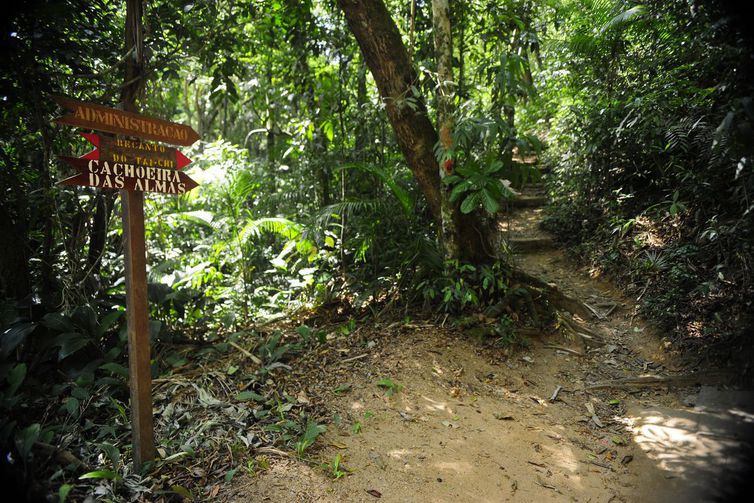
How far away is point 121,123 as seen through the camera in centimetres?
275

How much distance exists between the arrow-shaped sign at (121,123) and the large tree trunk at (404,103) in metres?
2.51

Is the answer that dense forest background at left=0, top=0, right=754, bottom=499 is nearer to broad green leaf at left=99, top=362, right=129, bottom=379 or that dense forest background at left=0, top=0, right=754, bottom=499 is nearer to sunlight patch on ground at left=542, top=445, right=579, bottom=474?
broad green leaf at left=99, top=362, right=129, bottom=379

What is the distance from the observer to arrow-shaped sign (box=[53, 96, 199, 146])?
8.25 feet

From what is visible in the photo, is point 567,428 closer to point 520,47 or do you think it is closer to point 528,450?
point 528,450

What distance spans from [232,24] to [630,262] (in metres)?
6.05

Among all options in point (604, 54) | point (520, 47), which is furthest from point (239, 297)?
point (604, 54)

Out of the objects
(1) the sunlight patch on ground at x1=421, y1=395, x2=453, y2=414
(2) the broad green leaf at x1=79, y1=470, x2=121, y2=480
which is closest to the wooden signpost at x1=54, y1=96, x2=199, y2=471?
(2) the broad green leaf at x1=79, y1=470, x2=121, y2=480

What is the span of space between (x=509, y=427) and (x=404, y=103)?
3.52m

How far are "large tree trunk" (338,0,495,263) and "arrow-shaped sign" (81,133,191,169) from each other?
103 inches

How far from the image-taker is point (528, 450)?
3.41 metres

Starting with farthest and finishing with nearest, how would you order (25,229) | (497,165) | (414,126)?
(414,126) < (497,165) < (25,229)

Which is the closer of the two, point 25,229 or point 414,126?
point 25,229

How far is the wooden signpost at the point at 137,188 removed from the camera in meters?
2.72

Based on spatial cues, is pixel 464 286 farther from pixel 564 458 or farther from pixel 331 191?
pixel 331 191
